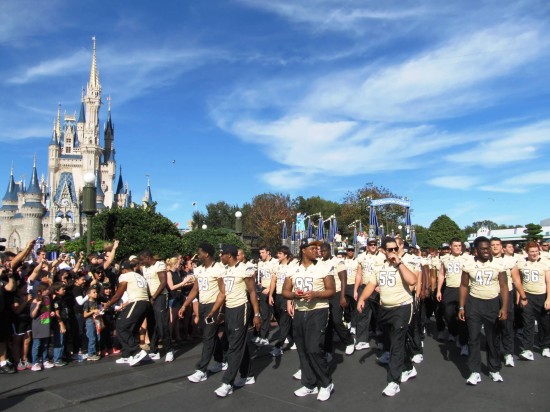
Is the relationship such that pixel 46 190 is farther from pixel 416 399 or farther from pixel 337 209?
pixel 416 399

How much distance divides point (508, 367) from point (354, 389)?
9.20 feet

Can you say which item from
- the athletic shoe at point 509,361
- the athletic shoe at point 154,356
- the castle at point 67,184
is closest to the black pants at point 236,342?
the athletic shoe at point 154,356

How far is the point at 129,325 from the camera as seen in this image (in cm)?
785

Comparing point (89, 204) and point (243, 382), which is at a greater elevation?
point (89, 204)

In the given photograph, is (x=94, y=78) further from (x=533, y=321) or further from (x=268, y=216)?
(x=533, y=321)

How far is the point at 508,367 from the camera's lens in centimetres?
750

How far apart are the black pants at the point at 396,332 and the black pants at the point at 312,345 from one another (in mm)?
854

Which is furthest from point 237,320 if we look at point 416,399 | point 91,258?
point 91,258

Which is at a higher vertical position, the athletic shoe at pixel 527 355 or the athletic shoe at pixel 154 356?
the athletic shoe at pixel 154 356

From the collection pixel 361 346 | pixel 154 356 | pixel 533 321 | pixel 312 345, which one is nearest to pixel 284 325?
pixel 361 346

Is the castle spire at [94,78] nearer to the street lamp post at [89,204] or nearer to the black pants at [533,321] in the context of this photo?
the street lamp post at [89,204]

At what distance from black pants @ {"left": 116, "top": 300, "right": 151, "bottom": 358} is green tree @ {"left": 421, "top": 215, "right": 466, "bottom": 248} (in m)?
70.1

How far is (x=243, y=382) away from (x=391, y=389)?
1.99 meters

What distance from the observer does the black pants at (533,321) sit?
27.3 ft
